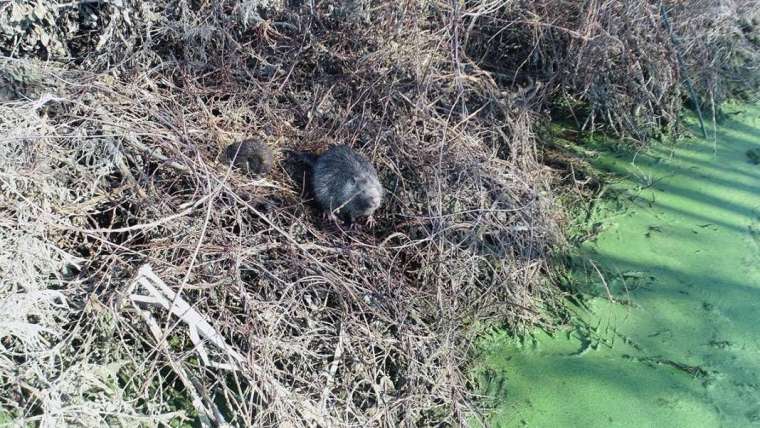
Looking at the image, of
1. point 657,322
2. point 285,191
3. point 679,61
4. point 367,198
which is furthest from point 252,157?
point 679,61

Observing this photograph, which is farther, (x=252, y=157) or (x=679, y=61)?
(x=679, y=61)

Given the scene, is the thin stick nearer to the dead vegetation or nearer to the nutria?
the dead vegetation

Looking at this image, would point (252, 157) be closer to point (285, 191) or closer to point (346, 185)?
point (285, 191)

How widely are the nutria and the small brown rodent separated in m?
0.33

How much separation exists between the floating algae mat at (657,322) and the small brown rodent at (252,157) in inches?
71.8

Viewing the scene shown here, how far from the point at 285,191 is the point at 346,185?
44 centimetres

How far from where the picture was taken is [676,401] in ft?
12.4

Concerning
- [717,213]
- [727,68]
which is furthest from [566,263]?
[727,68]

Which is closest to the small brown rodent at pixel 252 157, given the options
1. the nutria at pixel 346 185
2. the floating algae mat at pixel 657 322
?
the nutria at pixel 346 185

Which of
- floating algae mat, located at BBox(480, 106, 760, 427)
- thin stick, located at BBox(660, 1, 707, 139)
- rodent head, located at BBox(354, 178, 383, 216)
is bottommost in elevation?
floating algae mat, located at BBox(480, 106, 760, 427)

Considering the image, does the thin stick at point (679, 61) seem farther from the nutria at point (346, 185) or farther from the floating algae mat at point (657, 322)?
the nutria at point (346, 185)

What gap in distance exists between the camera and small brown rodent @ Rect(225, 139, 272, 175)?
4129mm

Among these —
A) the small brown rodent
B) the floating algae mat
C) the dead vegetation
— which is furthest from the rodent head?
the floating algae mat

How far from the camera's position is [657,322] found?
422cm
